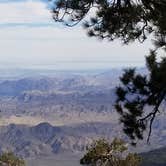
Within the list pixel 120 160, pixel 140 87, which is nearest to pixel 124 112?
pixel 140 87

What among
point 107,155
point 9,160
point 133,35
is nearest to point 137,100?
point 133,35

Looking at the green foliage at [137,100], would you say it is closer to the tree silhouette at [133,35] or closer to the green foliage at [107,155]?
the tree silhouette at [133,35]

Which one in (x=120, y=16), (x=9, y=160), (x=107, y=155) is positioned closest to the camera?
(x=120, y=16)

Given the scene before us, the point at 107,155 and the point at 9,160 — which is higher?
the point at 107,155

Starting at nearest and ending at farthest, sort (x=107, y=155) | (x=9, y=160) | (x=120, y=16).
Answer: (x=120, y=16) < (x=107, y=155) < (x=9, y=160)

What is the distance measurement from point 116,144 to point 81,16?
1027 inches

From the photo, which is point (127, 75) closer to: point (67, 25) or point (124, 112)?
point (124, 112)

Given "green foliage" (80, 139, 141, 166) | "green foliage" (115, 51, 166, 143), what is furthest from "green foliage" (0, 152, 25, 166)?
"green foliage" (115, 51, 166, 143)

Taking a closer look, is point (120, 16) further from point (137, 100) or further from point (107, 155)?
point (107, 155)

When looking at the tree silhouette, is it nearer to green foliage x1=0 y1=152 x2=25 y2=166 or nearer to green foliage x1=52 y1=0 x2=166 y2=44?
green foliage x1=52 y1=0 x2=166 y2=44

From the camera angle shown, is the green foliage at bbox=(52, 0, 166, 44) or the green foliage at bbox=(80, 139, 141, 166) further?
the green foliage at bbox=(80, 139, 141, 166)

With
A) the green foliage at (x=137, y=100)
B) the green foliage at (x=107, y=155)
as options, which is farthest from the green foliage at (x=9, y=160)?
the green foliage at (x=137, y=100)

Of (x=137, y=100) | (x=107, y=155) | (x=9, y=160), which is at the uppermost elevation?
(x=137, y=100)

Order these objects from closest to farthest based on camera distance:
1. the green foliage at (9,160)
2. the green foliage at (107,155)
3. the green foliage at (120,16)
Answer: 1. the green foliage at (120,16)
2. the green foliage at (107,155)
3. the green foliage at (9,160)
